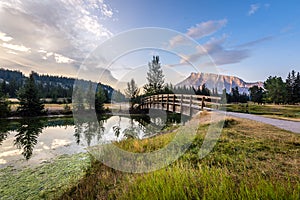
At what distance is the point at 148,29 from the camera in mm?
4078

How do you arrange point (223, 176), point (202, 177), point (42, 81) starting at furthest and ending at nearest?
point (42, 81), point (202, 177), point (223, 176)

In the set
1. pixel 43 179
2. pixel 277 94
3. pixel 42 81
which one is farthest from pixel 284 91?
pixel 42 81

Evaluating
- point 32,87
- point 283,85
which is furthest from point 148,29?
point 283,85

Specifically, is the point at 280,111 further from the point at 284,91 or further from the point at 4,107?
the point at 4,107

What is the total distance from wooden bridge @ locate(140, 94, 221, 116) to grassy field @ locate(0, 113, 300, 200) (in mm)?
5065

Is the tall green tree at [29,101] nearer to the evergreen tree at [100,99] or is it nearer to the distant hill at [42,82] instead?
the evergreen tree at [100,99]

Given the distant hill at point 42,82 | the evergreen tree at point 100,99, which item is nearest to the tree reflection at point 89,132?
the evergreen tree at point 100,99

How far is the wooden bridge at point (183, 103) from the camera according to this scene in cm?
1108

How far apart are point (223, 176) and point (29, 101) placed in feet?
99.0

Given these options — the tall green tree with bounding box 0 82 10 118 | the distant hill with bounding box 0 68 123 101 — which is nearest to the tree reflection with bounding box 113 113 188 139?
the tall green tree with bounding box 0 82 10 118

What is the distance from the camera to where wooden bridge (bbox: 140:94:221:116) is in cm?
1108

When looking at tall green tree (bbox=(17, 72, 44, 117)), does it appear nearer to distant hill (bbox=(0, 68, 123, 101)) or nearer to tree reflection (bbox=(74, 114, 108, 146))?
tree reflection (bbox=(74, 114, 108, 146))

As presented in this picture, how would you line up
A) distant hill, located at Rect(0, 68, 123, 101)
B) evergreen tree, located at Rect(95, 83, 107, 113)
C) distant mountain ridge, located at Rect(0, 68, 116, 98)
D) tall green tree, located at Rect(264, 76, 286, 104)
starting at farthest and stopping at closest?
distant mountain ridge, located at Rect(0, 68, 116, 98)
distant hill, located at Rect(0, 68, 123, 101)
tall green tree, located at Rect(264, 76, 286, 104)
evergreen tree, located at Rect(95, 83, 107, 113)

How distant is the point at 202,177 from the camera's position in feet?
9.96
